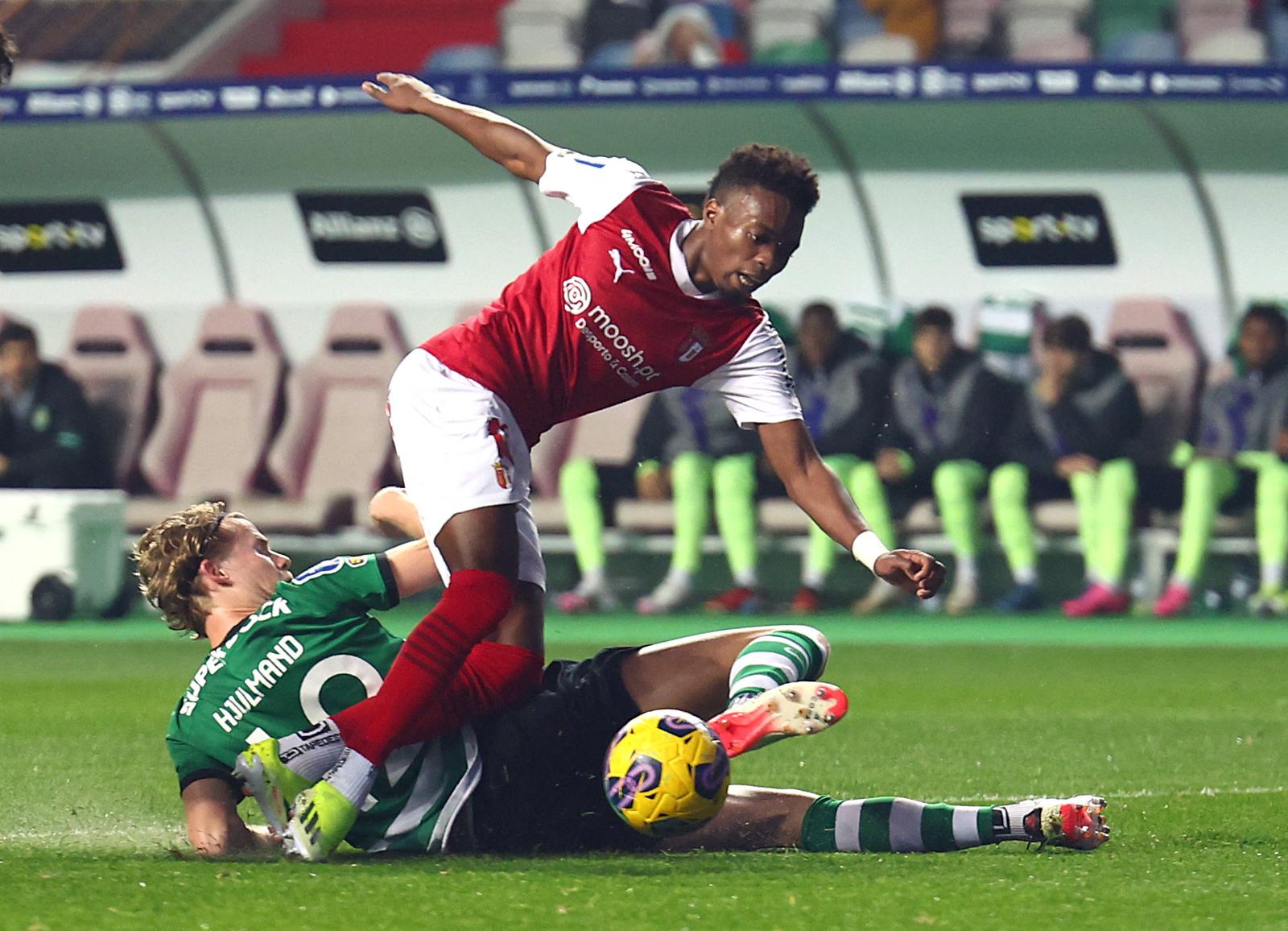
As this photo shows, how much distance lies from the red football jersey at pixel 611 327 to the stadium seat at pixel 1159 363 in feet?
29.8

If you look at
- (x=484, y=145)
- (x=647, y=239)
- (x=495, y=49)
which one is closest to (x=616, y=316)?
(x=647, y=239)

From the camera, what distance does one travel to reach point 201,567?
16.5 feet

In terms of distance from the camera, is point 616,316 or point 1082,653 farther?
point 1082,653

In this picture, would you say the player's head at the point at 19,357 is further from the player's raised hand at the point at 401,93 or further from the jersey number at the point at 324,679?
the jersey number at the point at 324,679

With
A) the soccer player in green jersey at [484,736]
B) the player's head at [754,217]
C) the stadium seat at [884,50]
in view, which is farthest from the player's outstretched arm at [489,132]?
the stadium seat at [884,50]

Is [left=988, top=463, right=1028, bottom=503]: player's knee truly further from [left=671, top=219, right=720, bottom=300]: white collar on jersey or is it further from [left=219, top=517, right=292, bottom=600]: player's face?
[left=219, top=517, right=292, bottom=600]: player's face

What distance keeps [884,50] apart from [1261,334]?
11.4 feet

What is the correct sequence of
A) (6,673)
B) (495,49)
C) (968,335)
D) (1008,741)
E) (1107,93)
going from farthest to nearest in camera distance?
(495,49)
(968,335)
(1107,93)
(6,673)
(1008,741)

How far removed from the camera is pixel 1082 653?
1135 centimetres

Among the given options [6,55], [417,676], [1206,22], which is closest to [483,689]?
[417,676]

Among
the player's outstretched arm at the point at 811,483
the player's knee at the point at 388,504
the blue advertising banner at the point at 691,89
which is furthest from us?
the blue advertising banner at the point at 691,89

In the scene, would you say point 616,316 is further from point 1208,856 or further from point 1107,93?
point 1107,93

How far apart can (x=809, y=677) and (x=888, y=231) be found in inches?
420

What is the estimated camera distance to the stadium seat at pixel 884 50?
15.4 m
